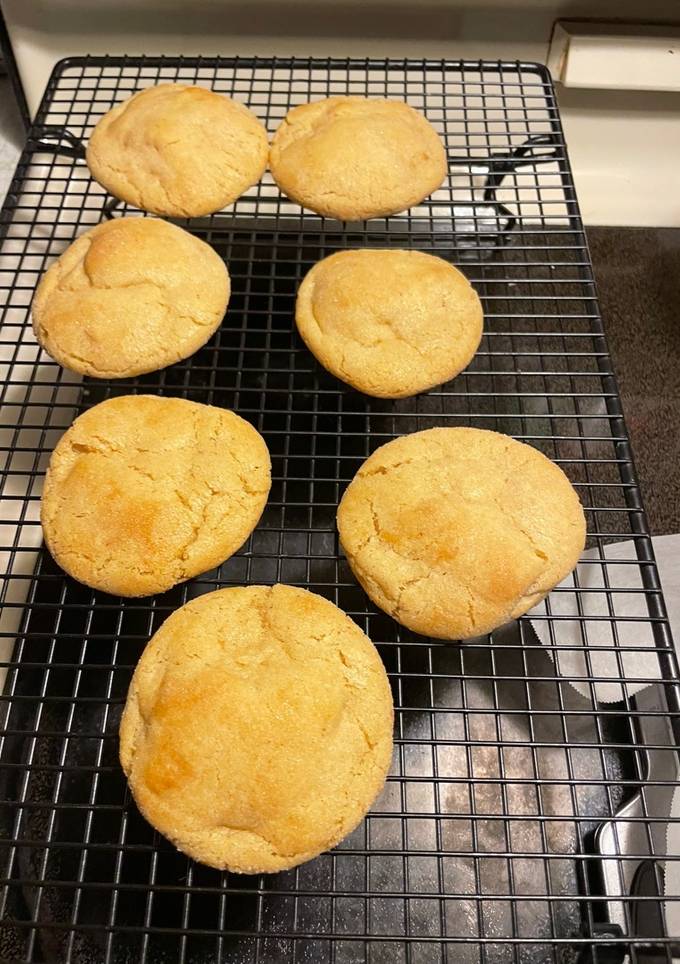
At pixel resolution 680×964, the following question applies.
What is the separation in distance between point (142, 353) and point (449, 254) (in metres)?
1.05

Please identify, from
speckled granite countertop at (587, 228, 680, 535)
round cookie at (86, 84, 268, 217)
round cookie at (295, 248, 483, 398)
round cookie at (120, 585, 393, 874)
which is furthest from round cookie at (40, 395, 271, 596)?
speckled granite countertop at (587, 228, 680, 535)

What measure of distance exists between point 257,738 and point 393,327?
0.94m

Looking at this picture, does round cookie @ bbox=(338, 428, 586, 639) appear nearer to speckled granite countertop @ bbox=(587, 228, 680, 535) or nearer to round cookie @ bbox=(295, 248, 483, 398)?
round cookie @ bbox=(295, 248, 483, 398)

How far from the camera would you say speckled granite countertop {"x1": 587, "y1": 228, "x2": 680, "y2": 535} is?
1.98 meters

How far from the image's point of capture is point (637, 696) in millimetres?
1588

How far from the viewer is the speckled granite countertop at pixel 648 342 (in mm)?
1984

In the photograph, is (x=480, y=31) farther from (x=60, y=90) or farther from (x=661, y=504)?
(x=661, y=504)

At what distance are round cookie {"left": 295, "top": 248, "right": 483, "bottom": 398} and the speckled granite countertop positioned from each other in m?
0.68

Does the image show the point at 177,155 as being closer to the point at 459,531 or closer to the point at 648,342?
the point at 459,531

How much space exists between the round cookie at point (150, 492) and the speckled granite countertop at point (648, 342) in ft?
3.66

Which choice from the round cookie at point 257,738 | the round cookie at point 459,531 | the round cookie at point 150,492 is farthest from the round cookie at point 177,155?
the round cookie at point 257,738

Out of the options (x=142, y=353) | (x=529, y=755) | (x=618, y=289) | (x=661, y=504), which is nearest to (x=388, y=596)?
(x=529, y=755)

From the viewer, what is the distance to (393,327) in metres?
1.65

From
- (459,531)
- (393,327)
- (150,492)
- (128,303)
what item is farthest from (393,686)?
(128,303)
